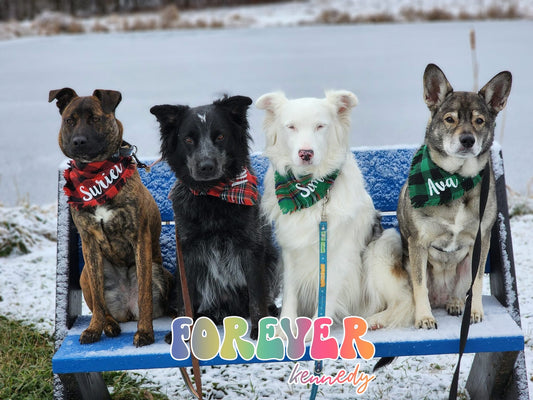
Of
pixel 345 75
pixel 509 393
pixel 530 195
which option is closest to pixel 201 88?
pixel 345 75

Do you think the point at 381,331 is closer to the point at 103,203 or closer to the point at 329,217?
the point at 329,217

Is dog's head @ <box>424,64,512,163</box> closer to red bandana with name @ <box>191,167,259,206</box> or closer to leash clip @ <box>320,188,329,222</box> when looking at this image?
leash clip @ <box>320,188,329,222</box>

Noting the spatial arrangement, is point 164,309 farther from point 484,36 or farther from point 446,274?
point 484,36

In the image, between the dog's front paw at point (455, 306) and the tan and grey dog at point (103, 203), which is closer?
the tan and grey dog at point (103, 203)

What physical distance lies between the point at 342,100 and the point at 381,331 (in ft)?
3.73

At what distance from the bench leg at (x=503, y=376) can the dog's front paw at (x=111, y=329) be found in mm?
1953

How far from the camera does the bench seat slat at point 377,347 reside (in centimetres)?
243

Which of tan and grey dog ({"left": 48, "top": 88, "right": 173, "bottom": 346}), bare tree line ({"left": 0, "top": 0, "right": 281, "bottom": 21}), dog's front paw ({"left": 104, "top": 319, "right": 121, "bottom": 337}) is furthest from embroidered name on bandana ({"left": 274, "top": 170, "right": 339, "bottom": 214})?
bare tree line ({"left": 0, "top": 0, "right": 281, "bottom": 21})

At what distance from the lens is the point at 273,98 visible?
2.71 metres

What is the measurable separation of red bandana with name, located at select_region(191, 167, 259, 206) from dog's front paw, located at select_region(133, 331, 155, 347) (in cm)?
71

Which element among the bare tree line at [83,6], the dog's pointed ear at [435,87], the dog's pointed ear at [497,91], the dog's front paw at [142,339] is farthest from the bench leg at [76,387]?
the bare tree line at [83,6]

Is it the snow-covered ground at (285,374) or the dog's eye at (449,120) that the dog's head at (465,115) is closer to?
the dog's eye at (449,120)

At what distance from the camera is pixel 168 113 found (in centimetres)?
265

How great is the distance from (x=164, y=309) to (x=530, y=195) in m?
4.80
